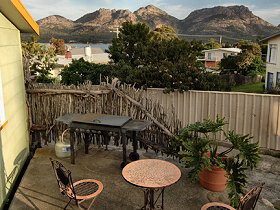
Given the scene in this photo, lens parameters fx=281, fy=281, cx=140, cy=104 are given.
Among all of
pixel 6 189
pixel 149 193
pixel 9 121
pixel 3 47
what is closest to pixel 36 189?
pixel 6 189

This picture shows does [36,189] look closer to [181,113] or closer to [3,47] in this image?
[3,47]

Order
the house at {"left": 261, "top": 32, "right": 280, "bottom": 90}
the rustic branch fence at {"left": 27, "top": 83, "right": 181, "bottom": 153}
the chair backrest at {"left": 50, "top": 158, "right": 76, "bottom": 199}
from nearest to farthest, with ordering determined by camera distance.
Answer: the chair backrest at {"left": 50, "top": 158, "right": 76, "bottom": 199}, the rustic branch fence at {"left": 27, "top": 83, "right": 181, "bottom": 153}, the house at {"left": 261, "top": 32, "right": 280, "bottom": 90}

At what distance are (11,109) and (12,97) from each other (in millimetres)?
310

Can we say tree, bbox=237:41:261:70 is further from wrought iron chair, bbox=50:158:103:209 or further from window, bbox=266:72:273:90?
wrought iron chair, bbox=50:158:103:209

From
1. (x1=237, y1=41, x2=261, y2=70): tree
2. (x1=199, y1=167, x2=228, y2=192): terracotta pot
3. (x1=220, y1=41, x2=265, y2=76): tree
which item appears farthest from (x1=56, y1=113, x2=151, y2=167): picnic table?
(x1=237, y1=41, x2=261, y2=70): tree

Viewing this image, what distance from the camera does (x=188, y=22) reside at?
102875 millimetres

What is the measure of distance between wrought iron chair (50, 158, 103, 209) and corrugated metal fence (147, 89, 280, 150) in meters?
3.95

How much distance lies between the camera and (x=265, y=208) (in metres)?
5.29

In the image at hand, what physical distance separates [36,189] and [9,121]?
1522 millimetres

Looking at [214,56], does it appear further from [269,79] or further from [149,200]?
[149,200]

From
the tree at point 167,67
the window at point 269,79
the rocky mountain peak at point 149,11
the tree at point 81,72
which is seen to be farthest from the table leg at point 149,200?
the rocky mountain peak at point 149,11

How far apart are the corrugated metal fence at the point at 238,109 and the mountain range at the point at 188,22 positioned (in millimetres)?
64803

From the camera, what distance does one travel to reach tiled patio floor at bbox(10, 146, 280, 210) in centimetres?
523

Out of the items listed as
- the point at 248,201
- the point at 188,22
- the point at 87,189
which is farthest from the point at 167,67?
the point at 188,22
